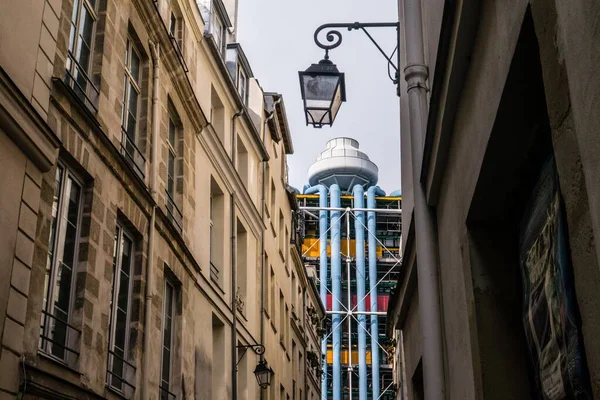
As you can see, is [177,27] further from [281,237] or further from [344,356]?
[344,356]

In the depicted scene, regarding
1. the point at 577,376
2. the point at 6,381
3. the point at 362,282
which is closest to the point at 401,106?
the point at 6,381

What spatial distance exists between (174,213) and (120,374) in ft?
12.5

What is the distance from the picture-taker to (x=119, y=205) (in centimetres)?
1155

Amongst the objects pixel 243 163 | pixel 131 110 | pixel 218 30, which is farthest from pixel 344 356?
pixel 131 110

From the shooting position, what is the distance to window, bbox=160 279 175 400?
540 inches

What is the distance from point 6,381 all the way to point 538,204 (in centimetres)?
528

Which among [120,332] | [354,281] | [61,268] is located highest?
[354,281]

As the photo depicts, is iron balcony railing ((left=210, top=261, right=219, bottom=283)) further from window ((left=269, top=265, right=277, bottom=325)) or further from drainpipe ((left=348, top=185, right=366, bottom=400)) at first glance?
drainpipe ((left=348, top=185, right=366, bottom=400))

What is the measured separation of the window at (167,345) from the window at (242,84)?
9.42 metres

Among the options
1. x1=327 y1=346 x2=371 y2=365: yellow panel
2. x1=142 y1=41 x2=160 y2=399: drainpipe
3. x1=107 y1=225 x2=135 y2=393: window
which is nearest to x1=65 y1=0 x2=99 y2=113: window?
x1=107 y1=225 x2=135 y2=393: window

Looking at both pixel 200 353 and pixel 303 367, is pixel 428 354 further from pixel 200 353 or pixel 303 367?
pixel 303 367

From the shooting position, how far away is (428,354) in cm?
692

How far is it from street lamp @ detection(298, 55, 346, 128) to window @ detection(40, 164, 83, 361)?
2920mm

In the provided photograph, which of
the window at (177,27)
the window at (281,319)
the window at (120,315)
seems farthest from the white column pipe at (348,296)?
the window at (120,315)
